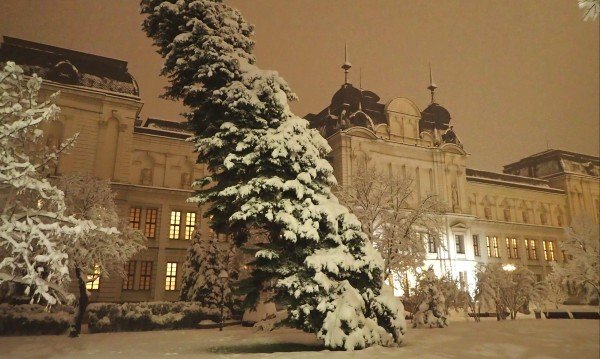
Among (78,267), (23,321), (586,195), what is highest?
(586,195)

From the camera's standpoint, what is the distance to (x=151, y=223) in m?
35.9

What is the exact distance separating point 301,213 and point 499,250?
47.0m

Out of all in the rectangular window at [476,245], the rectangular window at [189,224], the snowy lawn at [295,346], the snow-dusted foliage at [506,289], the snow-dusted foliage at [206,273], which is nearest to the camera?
the snowy lawn at [295,346]

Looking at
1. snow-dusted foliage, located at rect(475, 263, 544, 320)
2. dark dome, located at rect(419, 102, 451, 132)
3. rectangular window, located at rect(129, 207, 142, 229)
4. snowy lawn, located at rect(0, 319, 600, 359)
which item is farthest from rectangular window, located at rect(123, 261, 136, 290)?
dark dome, located at rect(419, 102, 451, 132)

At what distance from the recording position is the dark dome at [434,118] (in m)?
50.6

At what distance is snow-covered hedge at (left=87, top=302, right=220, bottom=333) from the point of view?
22.7m

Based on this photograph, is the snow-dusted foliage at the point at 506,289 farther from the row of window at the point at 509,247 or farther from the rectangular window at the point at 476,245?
the rectangular window at the point at 476,245

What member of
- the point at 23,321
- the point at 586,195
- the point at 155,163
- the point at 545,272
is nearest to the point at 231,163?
the point at 23,321

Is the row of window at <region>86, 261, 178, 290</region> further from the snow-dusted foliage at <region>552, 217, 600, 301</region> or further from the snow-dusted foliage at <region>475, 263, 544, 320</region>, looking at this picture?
the snow-dusted foliage at <region>552, 217, 600, 301</region>

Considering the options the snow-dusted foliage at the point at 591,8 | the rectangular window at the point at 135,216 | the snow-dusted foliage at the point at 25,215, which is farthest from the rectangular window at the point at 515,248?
the snow-dusted foliage at the point at 25,215

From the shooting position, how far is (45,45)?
33.8 m

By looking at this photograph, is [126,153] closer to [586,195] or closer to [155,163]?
[155,163]

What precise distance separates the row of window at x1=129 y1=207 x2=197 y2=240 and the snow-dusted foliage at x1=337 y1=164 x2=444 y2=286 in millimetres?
14156

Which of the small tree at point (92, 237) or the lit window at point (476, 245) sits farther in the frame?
the lit window at point (476, 245)
